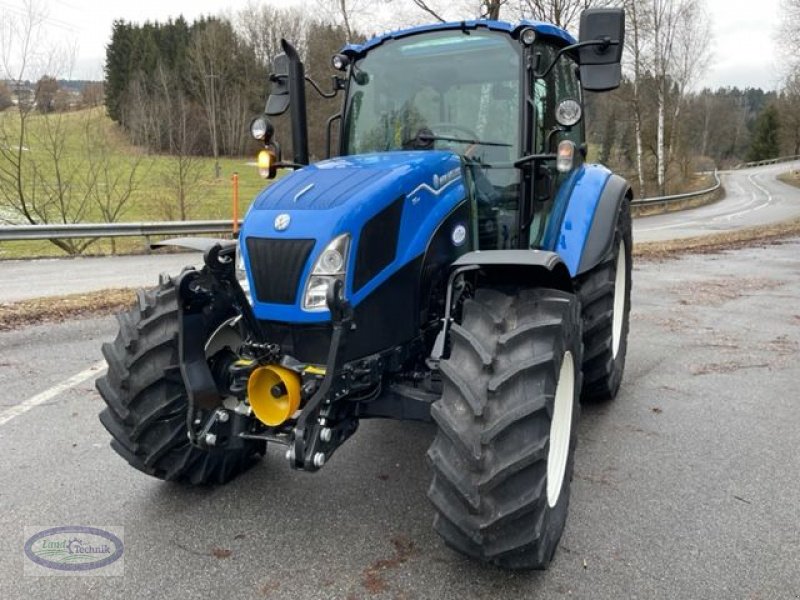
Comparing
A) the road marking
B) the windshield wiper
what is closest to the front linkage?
the windshield wiper

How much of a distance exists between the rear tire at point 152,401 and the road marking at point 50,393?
1532 mm

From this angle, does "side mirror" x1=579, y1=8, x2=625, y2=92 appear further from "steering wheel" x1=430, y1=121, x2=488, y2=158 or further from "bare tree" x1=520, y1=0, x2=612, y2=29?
"bare tree" x1=520, y1=0, x2=612, y2=29

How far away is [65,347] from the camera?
584 cm

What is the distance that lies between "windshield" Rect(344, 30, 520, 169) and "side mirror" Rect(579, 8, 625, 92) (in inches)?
14.0

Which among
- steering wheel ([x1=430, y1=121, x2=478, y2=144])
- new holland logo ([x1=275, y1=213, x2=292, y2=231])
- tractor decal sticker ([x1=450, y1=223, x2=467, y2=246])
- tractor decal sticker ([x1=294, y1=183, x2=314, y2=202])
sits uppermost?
steering wheel ([x1=430, y1=121, x2=478, y2=144])

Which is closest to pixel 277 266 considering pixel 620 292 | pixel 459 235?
pixel 459 235

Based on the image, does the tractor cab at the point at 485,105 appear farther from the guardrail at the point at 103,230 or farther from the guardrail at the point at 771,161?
the guardrail at the point at 771,161

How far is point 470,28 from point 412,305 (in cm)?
164

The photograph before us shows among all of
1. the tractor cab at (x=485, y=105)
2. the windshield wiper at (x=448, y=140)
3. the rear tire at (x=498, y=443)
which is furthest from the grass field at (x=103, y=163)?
the rear tire at (x=498, y=443)

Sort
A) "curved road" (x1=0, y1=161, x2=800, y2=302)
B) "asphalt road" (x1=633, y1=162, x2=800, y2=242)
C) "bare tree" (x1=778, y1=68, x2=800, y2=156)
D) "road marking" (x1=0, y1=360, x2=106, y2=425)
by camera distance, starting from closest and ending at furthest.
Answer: "road marking" (x1=0, y1=360, x2=106, y2=425), "curved road" (x1=0, y1=161, x2=800, y2=302), "asphalt road" (x1=633, y1=162, x2=800, y2=242), "bare tree" (x1=778, y1=68, x2=800, y2=156)

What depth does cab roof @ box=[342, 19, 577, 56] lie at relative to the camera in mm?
3479

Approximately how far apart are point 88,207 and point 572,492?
1428 cm

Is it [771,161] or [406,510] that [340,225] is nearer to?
[406,510]

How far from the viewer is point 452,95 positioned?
3.48 meters
